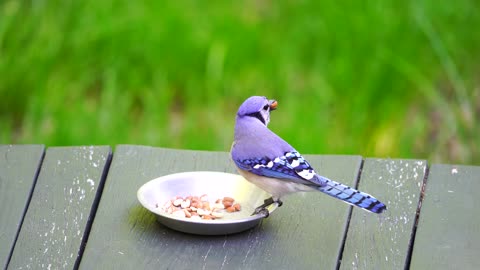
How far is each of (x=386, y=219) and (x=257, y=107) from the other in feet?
1.92

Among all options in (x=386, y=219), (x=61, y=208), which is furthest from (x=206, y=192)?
(x=386, y=219)

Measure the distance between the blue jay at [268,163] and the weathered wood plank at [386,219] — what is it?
0.54 ft

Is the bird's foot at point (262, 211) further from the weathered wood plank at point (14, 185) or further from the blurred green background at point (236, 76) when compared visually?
the blurred green background at point (236, 76)

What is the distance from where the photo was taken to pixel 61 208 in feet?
8.24

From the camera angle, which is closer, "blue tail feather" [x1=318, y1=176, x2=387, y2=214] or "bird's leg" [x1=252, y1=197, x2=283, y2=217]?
"blue tail feather" [x1=318, y1=176, x2=387, y2=214]

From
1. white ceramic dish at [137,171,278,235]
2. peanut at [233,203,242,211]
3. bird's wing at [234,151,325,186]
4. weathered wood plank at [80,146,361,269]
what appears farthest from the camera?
peanut at [233,203,242,211]

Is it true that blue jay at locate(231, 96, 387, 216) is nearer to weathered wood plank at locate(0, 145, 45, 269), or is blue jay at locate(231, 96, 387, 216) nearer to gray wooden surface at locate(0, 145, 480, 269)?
gray wooden surface at locate(0, 145, 480, 269)

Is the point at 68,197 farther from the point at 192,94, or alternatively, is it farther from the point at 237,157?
the point at 192,94

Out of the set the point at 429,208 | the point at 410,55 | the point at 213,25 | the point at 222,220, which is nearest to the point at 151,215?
the point at 222,220

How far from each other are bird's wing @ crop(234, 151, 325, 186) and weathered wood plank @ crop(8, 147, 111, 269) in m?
0.54

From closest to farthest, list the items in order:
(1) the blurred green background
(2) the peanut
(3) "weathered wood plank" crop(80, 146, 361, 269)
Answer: (3) "weathered wood plank" crop(80, 146, 361, 269)
(2) the peanut
(1) the blurred green background

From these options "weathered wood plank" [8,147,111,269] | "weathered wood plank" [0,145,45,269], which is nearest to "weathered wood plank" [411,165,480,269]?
"weathered wood plank" [8,147,111,269]

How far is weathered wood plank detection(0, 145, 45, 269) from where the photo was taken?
236 cm

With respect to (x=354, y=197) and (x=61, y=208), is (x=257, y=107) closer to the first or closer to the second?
(x=354, y=197)
